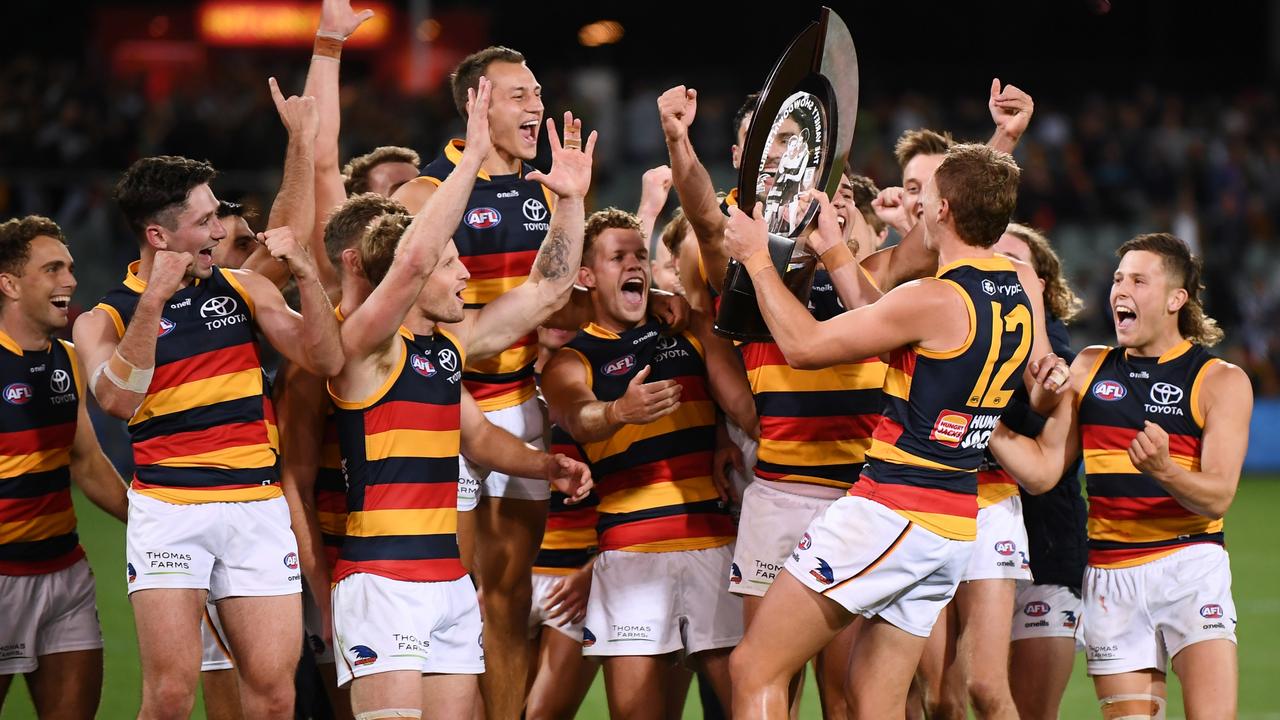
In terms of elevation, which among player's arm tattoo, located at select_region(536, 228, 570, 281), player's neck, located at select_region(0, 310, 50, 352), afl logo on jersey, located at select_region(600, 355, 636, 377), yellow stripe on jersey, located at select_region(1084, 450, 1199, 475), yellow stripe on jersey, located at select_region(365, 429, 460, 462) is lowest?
yellow stripe on jersey, located at select_region(1084, 450, 1199, 475)

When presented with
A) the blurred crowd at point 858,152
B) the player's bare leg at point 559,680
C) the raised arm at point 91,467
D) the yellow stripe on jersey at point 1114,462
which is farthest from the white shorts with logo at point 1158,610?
the blurred crowd at point 858,152

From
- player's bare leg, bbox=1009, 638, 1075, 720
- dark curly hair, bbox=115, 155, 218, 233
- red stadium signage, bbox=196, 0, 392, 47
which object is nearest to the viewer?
dark curly hair, bbox=115, 155, 218, 233

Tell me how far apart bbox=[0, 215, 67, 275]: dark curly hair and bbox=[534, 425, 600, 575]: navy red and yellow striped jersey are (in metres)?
2.46

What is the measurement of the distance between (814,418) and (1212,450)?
1590mm

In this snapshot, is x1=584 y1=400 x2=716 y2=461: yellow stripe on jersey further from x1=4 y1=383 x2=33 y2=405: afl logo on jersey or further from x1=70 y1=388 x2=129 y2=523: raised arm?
x1=4 y1=383 x2=33 y2=405: afl logo on jersey

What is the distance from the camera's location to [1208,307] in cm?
1984

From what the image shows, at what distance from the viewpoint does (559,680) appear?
6.39 m

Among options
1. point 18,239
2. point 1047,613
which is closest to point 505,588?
point 1047,613

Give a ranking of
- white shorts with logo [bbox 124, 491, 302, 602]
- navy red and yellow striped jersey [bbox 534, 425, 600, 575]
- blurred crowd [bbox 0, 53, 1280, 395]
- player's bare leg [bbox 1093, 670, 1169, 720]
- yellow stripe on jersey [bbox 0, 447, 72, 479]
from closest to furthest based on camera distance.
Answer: white shorts with logo [bbox 124, 491, 302, 602]
player's bare leg [bbox 1093, 670, 1169, 720]
yellow stripe on jersey [bbox 0, 447, 72, 479]
navy red and yellow striped jersey [bbox 534, 425, 600, 575]
blurred crowd [bbox 0, 53, 1280, 395]

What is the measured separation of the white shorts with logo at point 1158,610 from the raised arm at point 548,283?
2576mm

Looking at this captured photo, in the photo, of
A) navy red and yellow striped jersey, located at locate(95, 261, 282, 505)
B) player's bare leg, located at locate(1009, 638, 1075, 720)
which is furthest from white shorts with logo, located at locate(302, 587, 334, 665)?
player's bare leg, located at locate(1009, 638, 1075, 720)

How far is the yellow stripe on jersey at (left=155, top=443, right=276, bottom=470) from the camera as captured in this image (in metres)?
5.38

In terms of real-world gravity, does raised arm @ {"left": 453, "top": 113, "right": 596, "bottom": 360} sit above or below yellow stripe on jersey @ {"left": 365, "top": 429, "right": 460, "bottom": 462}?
above

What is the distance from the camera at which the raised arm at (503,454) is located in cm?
573
